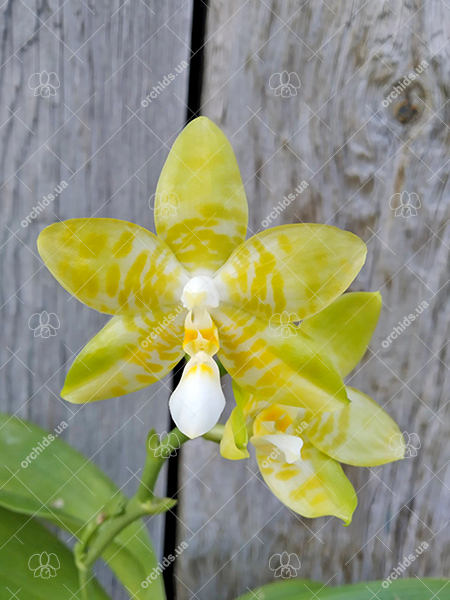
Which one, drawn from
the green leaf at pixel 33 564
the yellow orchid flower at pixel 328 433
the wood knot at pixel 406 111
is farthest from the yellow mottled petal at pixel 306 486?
the wood knot at pixel 406 111

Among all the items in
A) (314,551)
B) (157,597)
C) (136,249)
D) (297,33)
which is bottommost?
(157,597)

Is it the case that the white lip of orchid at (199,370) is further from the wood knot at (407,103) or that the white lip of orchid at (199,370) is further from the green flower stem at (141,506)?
the wood knot at (407,103)

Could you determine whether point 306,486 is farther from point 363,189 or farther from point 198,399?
point 363,189

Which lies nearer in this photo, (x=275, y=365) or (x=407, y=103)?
(x=275, y=365)

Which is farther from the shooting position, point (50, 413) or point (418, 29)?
point (50, 413)

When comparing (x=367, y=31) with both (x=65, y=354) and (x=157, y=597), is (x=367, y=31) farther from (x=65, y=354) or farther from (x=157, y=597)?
(x=157, y=597)

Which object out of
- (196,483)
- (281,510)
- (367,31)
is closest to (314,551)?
(281,510)

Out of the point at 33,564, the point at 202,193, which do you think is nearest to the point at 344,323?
the point at 202,193
